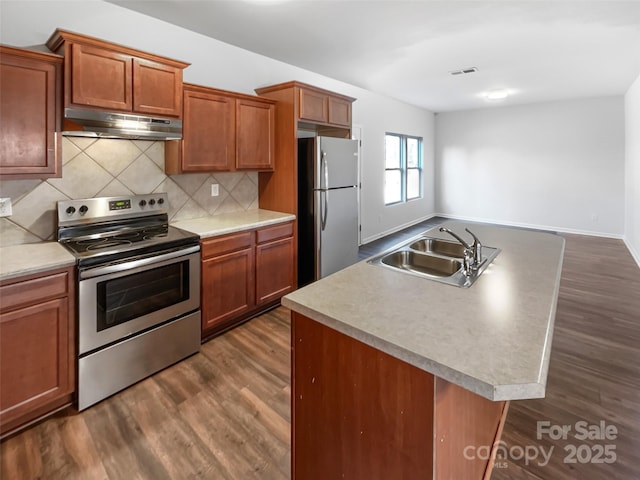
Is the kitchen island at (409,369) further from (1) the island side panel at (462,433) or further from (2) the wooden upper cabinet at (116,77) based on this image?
(2) the wooden upper cabinet at (116,77)

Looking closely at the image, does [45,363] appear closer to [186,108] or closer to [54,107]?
[54,107]

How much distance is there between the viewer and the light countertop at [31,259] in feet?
5.56

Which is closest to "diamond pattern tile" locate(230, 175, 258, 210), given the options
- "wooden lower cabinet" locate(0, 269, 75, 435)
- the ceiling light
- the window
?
"wooden lower cabinet" locate(0, 269, 75, 435)

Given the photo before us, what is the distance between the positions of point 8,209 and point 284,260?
2.02 meters

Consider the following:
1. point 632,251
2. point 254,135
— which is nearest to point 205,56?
point 254,135

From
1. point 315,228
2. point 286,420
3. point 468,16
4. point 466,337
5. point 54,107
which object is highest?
point 468,16

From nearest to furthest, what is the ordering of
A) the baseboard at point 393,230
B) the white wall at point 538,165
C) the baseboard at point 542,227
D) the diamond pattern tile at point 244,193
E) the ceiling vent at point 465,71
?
the diamond pattern tile at point 244,193 → the ceiling vent at point 465,71 → the baseboard at point 393,230 → the white wall at point 538,165 → the baseboard at point 542,227

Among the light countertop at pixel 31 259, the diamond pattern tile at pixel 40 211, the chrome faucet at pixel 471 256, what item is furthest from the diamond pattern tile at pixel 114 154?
the chrome faucet at pixel 471 256

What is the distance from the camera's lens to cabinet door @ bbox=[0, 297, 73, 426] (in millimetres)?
1704

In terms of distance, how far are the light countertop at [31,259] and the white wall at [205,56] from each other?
1282 mm

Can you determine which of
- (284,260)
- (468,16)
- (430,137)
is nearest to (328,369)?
(284,260)

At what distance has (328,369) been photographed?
1.23 meters

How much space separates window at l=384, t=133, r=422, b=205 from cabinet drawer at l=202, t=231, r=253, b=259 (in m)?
4.09

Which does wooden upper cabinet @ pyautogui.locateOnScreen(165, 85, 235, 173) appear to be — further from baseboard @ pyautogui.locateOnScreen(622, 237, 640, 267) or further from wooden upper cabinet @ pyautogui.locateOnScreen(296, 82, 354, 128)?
baseboard @ pyautogui.locateOnScreen(622, 237, 640, 267)
